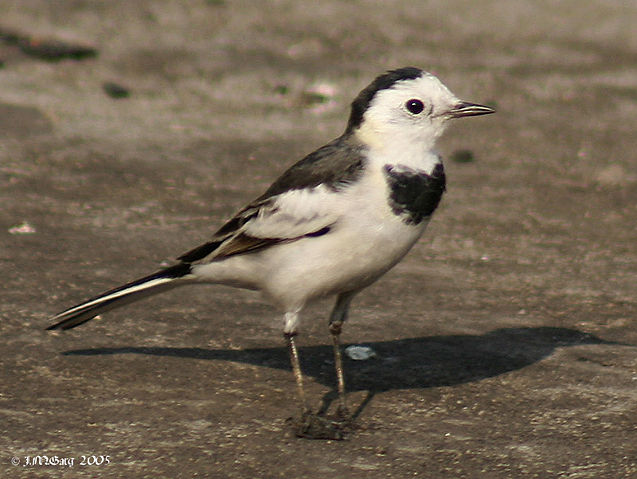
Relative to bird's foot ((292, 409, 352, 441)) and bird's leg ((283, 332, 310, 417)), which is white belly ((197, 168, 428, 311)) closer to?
bird's leg ((283, 332, 310, 417))

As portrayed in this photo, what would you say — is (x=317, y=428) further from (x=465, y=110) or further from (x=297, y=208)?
(x=465, y=110)

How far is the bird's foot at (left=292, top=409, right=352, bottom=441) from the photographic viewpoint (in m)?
5.77

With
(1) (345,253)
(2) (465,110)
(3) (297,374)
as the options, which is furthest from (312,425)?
(2) (465,110)

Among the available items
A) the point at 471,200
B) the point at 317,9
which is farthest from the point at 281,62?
the point at 471,200

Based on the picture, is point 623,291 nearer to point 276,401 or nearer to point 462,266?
point 462,266

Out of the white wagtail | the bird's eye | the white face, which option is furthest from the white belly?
the bird's eye

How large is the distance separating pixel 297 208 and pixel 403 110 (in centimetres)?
77

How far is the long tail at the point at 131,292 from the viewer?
20.7 feet

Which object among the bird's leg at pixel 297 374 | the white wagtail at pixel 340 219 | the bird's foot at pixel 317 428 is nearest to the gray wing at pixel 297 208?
the white wagtail at pixel 340 219

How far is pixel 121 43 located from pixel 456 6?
4.04 metres

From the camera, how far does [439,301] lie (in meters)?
7.72

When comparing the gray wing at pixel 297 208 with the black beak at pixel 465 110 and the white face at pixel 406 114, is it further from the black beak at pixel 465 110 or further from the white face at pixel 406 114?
the black beak at pixel 465 110

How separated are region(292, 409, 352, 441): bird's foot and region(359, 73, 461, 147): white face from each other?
1.46 meters

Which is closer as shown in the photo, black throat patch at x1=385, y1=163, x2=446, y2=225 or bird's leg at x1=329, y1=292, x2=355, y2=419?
black throat patch at x1=385, y1=163, x2=446, y2=225
